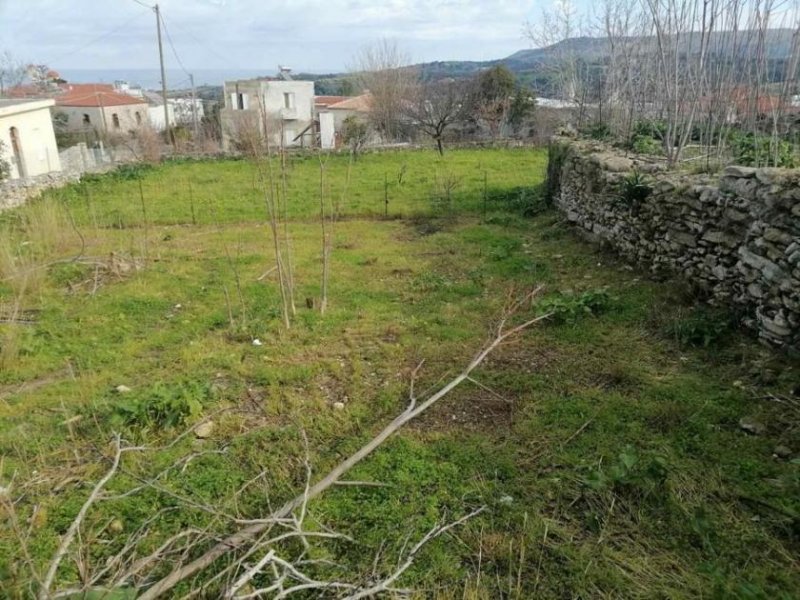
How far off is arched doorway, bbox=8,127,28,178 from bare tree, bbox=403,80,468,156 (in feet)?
42.9

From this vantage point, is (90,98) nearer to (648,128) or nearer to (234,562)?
(648,128)

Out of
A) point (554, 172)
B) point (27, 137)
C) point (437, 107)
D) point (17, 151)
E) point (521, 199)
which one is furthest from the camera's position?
point (437, 107)

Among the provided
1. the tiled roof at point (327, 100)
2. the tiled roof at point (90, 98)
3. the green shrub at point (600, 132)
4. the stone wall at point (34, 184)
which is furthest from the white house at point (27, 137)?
the tiled roof at point (90, 98)

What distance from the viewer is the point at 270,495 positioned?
3.02 meters

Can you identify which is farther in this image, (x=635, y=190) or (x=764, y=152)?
(x=635, y=190)

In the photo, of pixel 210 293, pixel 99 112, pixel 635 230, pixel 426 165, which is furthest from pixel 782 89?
pixel 99 112

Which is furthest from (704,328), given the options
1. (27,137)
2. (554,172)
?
(27,137)

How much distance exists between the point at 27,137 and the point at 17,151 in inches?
31.7

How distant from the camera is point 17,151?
17.3m

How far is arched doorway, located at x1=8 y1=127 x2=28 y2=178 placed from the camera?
1708cm

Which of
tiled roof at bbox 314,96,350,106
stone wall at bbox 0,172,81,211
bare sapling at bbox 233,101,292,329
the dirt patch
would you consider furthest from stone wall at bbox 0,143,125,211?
tiled roof at bbox 314,96,350,106

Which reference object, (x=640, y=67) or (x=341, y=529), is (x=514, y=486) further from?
(x=640, y=67)

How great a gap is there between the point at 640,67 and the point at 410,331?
22.5 ft

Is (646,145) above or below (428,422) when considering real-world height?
above
